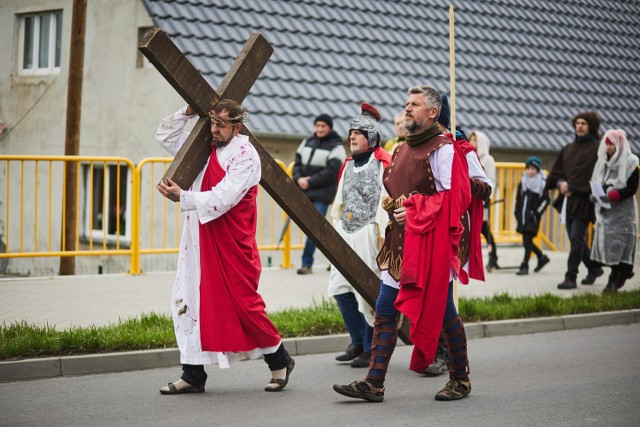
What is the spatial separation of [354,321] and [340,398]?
5.18ft

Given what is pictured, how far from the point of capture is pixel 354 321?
862cm

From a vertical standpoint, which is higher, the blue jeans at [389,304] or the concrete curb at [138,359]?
the blue jeans at [389,304]

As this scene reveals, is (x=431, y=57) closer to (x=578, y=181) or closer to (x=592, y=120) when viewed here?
(x=592, y=120)

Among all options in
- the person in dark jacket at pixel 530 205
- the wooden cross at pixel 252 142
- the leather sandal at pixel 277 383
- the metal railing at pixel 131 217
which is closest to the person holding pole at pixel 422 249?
the wooden cross at pixel 252 142

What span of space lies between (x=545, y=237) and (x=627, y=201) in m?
5.93

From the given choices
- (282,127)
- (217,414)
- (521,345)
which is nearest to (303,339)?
(521,345)

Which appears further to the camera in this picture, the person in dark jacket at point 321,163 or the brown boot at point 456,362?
the person in dark jacket at point 321,163

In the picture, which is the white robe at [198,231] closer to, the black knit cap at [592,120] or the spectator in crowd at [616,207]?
the spectator in crowd at [616,207]

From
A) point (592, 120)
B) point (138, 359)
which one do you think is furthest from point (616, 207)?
point (138, 359)

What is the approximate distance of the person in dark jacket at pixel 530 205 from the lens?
14792mm

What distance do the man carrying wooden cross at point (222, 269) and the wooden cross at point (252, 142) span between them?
11 cm

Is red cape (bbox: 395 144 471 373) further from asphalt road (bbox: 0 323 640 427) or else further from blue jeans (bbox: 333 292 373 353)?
blue jeans (bbox: 333 292 373 353)

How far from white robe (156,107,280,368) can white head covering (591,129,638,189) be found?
6683 mm

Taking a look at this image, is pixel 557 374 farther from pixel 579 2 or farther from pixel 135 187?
pixel 579 2
